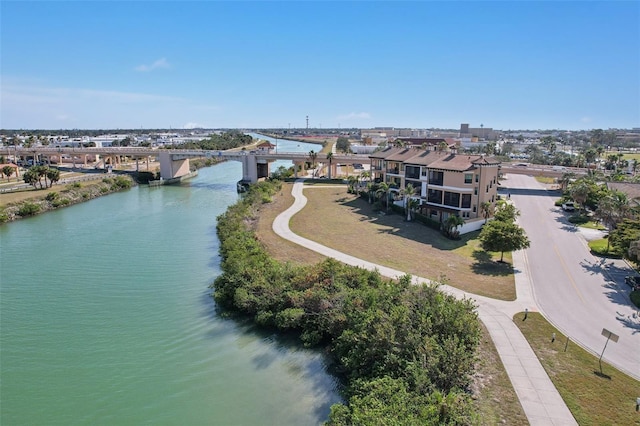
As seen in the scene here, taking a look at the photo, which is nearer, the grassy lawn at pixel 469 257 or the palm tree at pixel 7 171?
the grassy lawn at pixel 469 257

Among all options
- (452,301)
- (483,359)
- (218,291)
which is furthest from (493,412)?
(218,291)

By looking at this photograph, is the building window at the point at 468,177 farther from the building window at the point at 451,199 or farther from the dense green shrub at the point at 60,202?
the dense green shrub at the point at 60,202

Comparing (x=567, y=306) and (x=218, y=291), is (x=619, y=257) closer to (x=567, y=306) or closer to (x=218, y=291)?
(x=567, y=306)

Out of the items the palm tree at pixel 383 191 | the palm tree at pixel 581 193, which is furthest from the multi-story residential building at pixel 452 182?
the palm tree at pixel 581 193

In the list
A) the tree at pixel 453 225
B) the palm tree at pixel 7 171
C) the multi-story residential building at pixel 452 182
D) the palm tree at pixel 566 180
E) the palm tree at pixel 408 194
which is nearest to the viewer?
the tree at pixel 453 225

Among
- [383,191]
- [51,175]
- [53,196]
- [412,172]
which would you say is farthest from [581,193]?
[51,175]

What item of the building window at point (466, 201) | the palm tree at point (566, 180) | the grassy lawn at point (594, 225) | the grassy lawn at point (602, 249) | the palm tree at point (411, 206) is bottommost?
the grassy lawn at point (602, 249)

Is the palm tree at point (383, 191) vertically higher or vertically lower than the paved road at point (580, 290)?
higher

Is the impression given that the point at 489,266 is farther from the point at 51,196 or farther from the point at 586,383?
the point at 51,196
